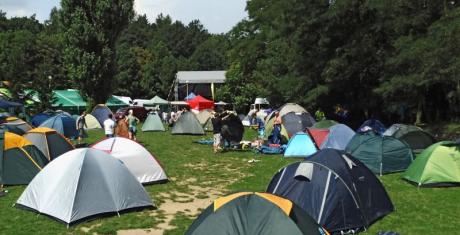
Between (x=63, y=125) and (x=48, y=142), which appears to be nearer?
(x=48, y=142)

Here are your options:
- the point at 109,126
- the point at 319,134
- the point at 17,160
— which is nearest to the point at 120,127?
the point at 109,126

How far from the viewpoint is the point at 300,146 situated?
17781 mm

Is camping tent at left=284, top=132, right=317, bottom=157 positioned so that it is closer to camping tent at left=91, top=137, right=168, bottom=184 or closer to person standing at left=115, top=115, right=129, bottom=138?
camping tent at left=91, top=137, right=168, bottom=184


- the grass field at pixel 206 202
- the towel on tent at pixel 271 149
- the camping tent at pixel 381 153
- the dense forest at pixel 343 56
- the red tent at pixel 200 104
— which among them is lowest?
the grass field at pixel 206 202

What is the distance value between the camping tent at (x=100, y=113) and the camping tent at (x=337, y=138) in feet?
67.3

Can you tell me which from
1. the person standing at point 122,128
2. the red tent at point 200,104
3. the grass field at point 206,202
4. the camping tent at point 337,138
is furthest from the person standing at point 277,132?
the red tent at point 200,104

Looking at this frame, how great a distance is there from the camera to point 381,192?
31.4 feet

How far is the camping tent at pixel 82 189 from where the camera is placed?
349 inches

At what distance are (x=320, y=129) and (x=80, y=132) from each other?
1162 cm

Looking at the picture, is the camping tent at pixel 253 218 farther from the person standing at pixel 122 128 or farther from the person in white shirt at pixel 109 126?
the person standing at pixel 122 128

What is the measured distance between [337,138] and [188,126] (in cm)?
1284

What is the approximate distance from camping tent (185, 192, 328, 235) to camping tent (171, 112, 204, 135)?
22.1 meters

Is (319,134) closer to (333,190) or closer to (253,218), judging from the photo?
(333,190)

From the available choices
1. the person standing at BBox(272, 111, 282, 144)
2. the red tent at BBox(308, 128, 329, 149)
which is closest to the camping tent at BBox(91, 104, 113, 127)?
the person standing at BBox(272, 111, 282, 144)
